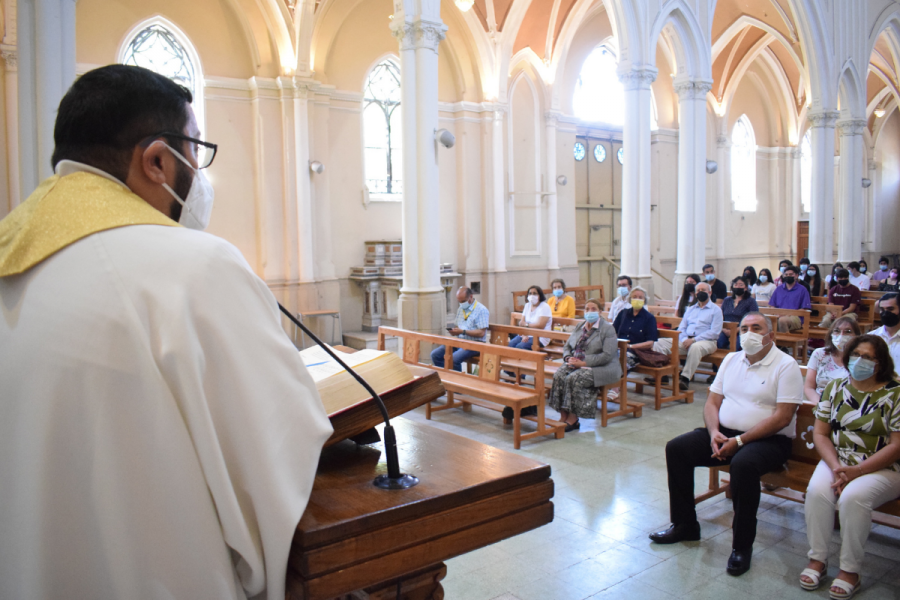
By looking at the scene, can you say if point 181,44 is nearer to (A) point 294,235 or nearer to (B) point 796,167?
(A) point 294,235

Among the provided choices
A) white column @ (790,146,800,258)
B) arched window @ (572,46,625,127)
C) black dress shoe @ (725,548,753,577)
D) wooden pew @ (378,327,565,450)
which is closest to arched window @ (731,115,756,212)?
white column @ (790,146,800,258)

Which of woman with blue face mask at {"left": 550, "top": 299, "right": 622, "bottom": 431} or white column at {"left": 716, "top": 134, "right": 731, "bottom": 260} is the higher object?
white column at {"left": 716, "top": 134, "right": 731, "bottom": 260}

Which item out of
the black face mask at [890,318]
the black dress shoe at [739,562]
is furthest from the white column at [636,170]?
the black dress shoe at [739,562]

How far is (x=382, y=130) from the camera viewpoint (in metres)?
14.2

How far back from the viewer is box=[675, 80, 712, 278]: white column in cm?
1334

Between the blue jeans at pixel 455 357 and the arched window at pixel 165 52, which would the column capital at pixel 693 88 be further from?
the arched window at pixel 165 52

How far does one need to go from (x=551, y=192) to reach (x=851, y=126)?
29.4 ft

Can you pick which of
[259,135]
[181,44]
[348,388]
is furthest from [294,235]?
[348,388]

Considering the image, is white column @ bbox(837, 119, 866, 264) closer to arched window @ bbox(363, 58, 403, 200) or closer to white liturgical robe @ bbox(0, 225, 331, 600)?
arched window @ bbox(363, 58, 403, 200)

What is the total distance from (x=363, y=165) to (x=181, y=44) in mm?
3966

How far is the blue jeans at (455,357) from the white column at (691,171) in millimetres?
6702

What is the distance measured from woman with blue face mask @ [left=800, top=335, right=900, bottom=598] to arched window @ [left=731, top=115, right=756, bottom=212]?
19.9m

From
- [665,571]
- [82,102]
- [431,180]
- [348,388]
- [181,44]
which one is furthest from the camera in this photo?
[181,44]

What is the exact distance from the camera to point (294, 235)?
42.5ft
